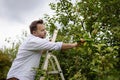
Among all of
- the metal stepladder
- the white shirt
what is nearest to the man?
the white shirt

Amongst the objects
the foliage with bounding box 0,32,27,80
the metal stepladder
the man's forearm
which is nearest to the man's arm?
the man's forearm

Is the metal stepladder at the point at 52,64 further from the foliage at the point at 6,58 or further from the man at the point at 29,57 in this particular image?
the foliage at the point at 6,58

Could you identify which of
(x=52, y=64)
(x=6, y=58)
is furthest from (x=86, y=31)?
(x=6, y=58)

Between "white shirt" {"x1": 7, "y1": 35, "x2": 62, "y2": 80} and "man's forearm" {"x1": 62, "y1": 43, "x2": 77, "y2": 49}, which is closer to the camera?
"man's forearm" {"x1": 62, "y1": 43, "x2": 77, "y2": 49}

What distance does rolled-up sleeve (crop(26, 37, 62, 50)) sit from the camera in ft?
20.6

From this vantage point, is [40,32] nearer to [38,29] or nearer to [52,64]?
[38,29]

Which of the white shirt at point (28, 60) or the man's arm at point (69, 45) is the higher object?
the man's arm at point (69, 45)

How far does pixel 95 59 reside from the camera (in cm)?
546

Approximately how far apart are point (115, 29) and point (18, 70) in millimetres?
1813

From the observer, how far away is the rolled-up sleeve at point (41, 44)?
6273 millimetres

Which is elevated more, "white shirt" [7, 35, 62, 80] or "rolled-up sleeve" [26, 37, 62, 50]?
"rolled-up sleeve" [26, 37, 62, 50]

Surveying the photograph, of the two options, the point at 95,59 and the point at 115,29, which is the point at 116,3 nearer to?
the point at 115,29

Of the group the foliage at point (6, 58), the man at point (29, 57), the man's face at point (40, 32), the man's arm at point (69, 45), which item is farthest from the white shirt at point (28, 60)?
the foliage at point (6, 58)

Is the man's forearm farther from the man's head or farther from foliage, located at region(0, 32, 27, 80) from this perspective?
foliage, located at region(0, 32, 27, 80)
